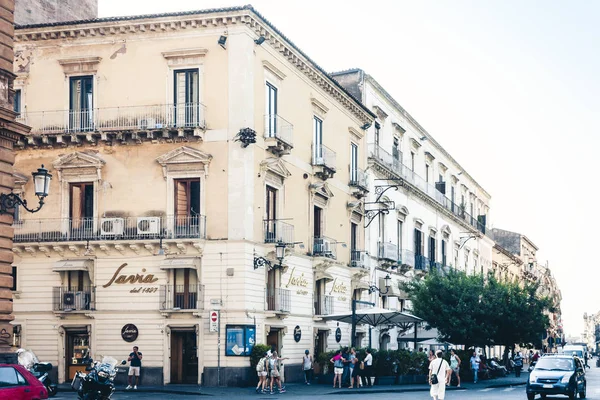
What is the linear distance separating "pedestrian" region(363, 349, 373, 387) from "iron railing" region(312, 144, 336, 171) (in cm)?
860

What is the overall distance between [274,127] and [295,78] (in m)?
3.68

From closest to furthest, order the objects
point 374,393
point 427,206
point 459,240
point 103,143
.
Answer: point 374,393, point 103,143, point 427,206, point 459,240

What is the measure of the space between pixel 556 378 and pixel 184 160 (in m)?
15.5

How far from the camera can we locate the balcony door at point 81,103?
36456 mm

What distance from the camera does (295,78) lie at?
4006 centimetres

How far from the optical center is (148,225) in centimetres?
3500

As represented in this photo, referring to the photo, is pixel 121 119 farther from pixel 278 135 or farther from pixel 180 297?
pixel 180 297

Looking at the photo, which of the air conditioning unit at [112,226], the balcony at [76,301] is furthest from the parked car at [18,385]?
the balcony at [76,301]

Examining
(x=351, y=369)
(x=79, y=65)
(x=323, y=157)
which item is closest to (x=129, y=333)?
(x=351, y=369)

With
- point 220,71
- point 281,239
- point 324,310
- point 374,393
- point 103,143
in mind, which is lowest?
point 374,393

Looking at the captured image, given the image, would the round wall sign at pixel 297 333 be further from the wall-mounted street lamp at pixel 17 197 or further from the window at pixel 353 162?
the wall-mounted street lamp at pixel 17 197

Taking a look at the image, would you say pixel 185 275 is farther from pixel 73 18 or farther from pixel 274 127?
pixel 73 18

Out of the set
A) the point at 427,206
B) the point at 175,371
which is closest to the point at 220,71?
the point at 175,371

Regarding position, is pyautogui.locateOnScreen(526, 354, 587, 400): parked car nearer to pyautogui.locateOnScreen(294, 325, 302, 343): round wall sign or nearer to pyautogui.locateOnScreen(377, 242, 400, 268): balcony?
pyautogui.locateOnScreen(294, 325, 302, 343): round wall sign
